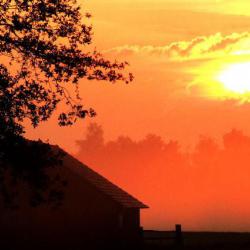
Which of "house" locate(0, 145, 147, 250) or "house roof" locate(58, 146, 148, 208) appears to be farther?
"house roof" locate(58, 146, 148, 208)

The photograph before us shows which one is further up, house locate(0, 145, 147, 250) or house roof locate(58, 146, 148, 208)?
house roof locate(58, 146, 148, 208)

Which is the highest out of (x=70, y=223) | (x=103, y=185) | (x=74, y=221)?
(x=103, y=185)

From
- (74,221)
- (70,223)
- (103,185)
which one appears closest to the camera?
(70,223)

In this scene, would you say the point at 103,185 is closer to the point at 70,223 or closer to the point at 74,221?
the point at 74,221

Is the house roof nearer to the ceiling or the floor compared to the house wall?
nearer to the ceiling

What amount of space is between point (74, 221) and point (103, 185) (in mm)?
3865

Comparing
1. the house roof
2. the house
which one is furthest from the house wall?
the house roof

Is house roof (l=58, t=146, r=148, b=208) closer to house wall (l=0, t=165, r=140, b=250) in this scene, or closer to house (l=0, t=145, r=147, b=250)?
house (l=0, t=145, r=147, b=250)

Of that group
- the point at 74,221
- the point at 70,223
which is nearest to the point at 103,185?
the point at 74,221

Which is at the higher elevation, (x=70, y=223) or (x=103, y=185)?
(x=103, y=185)

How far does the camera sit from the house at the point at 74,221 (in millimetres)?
46531

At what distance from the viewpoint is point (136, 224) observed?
54125 mm

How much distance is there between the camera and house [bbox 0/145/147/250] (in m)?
46.5

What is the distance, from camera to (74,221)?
4862cm
